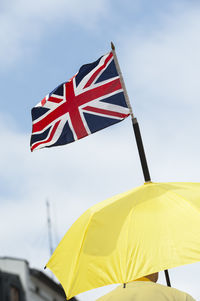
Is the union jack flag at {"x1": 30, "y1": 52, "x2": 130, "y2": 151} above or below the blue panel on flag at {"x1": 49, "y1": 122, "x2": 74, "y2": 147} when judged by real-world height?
above

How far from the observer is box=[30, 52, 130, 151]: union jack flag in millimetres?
5902

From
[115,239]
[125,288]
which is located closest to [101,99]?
[115,239]

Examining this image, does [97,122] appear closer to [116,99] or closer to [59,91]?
[116,99]

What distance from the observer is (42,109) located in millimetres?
6504

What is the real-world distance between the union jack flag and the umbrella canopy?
146cm

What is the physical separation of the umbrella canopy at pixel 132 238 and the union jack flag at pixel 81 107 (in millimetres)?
1462

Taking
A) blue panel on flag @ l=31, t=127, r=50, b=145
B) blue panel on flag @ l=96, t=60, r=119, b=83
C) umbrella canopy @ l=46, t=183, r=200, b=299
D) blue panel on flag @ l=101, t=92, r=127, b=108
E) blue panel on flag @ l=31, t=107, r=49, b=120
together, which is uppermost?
blue panel on flag @ l=96, t=60, r=119, b=83

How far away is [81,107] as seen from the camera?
6.03 metres

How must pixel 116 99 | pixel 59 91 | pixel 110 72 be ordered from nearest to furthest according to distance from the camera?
pixel 116 99 → pixel 110 72 → pixel 59 91

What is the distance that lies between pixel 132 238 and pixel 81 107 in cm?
225

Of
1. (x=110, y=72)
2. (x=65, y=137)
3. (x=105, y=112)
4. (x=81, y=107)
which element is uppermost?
(x=110, y=72)

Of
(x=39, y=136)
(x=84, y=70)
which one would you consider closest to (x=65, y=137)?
(x=39, y=136)

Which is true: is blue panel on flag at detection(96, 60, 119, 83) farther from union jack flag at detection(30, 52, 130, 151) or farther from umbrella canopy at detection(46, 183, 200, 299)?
umbrella canopy at detection(46, 183, 200, 299)

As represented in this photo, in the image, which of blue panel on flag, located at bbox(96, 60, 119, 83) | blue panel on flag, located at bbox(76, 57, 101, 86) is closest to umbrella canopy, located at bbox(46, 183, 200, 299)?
blue panel on flag, located at bbox(96, 60, 119, 83)
